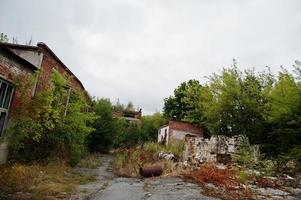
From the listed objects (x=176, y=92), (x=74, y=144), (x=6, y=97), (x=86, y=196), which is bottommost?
(x=86, y=196)

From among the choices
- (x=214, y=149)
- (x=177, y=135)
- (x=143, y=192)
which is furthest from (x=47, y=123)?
(x=177, y=135)

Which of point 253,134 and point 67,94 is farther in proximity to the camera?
point 253,134

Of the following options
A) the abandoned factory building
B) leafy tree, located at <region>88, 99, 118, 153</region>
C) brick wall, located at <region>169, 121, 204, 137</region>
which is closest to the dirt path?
the abandoned factory building

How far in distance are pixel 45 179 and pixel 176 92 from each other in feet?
102

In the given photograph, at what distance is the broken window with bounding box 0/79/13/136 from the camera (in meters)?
8.98

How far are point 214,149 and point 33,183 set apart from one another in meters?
11.8

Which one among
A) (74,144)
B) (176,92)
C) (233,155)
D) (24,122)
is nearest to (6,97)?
(24,122)

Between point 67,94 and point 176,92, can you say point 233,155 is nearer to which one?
point 67,94

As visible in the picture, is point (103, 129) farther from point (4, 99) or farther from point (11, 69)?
point (11, 69)

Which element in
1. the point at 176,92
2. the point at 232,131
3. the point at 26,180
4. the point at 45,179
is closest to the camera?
the point at 26,180

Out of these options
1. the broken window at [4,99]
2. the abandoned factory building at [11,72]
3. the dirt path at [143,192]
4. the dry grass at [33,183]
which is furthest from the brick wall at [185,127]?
the broken window at [4,99]

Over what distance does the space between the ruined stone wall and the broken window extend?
10.6 metres

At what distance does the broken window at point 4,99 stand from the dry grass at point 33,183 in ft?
4.90

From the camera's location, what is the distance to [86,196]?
7359 mm
